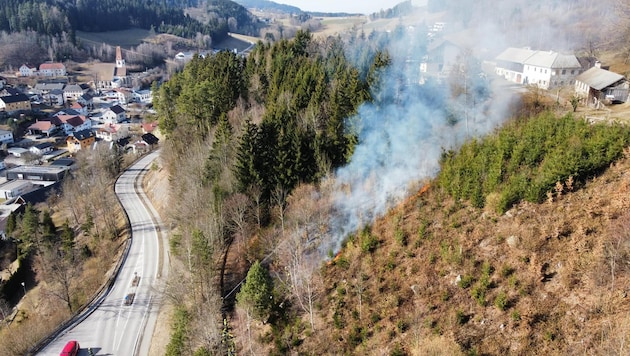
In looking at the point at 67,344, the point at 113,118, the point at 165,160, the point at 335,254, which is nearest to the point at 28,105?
the point at 113,118

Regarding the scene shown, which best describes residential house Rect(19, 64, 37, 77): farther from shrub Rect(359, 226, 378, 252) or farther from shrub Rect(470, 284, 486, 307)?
shrub Rect(470, 284, 486, 307)

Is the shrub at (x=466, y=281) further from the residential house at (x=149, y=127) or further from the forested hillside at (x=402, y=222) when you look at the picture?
the residential house at (x=149, y=127)

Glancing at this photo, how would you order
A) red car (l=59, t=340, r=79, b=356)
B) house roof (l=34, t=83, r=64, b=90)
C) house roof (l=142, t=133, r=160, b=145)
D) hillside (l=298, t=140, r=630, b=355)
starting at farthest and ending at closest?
house roof (l=34, t=83, r=64, b=90) → house roof (l=142, t=133, r=160, b=145) → red car (l=59, t=340, r=79, b=356) → hillside (l=298, t=140, r=630, b=355)

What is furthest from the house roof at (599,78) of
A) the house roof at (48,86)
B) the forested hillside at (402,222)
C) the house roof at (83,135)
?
the house roof at (48,86)

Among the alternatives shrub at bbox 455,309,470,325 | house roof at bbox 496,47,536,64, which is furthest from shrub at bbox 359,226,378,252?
house roof at bbox 496,47,536,64

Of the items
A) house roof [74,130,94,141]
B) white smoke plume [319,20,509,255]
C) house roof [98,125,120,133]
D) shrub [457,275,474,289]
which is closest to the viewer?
shrub [457,275,474,289]

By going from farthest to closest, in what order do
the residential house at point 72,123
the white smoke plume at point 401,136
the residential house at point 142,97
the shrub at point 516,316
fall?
the residential house at point 142,97, the residential house at point 72,123, the white smoke plume at point 401,136, the shrub at point 516,316

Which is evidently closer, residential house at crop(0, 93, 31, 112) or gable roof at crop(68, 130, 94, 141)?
gable roof at crop(68, 130, 94, 141)
